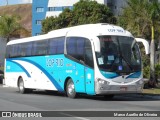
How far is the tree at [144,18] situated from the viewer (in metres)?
29.2

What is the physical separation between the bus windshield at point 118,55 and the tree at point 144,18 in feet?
25.5

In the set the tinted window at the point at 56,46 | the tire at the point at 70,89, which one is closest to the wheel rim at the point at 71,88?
the tire at the point at 70,89

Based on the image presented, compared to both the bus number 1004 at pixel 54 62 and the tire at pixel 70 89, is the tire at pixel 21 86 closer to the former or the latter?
the bus number 1004 at pixel 54 62

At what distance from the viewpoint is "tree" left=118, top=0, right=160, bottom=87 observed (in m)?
29.2

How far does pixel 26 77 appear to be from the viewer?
2823 cm

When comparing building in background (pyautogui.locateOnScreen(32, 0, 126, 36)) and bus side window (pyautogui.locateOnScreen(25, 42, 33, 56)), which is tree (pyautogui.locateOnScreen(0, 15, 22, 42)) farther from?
bus side window (pyautogui.locateOnScreen(25, 42, 33, 56))

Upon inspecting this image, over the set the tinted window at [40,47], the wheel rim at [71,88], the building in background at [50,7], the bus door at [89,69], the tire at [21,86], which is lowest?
the tire at [21,86]

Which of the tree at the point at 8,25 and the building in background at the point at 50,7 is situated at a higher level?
the building in background at the point at 50,7

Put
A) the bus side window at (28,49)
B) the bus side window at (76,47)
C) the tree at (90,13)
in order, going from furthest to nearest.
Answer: the tree at (90,13) < the bus side window at (28,49) < the bus side window at (76,47)

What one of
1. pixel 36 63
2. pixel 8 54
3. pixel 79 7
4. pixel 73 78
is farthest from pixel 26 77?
pixel 79 7

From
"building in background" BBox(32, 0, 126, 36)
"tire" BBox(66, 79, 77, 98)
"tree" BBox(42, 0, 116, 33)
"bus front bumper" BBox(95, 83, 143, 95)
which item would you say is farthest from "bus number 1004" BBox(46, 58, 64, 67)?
"building in background" BBox(32, 0, 126, 36)

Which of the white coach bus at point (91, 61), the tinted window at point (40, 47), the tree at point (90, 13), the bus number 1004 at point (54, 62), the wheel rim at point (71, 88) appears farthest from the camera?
the tree at point (90, 13)

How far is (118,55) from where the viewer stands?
21281mm

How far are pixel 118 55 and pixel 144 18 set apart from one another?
9541mm
